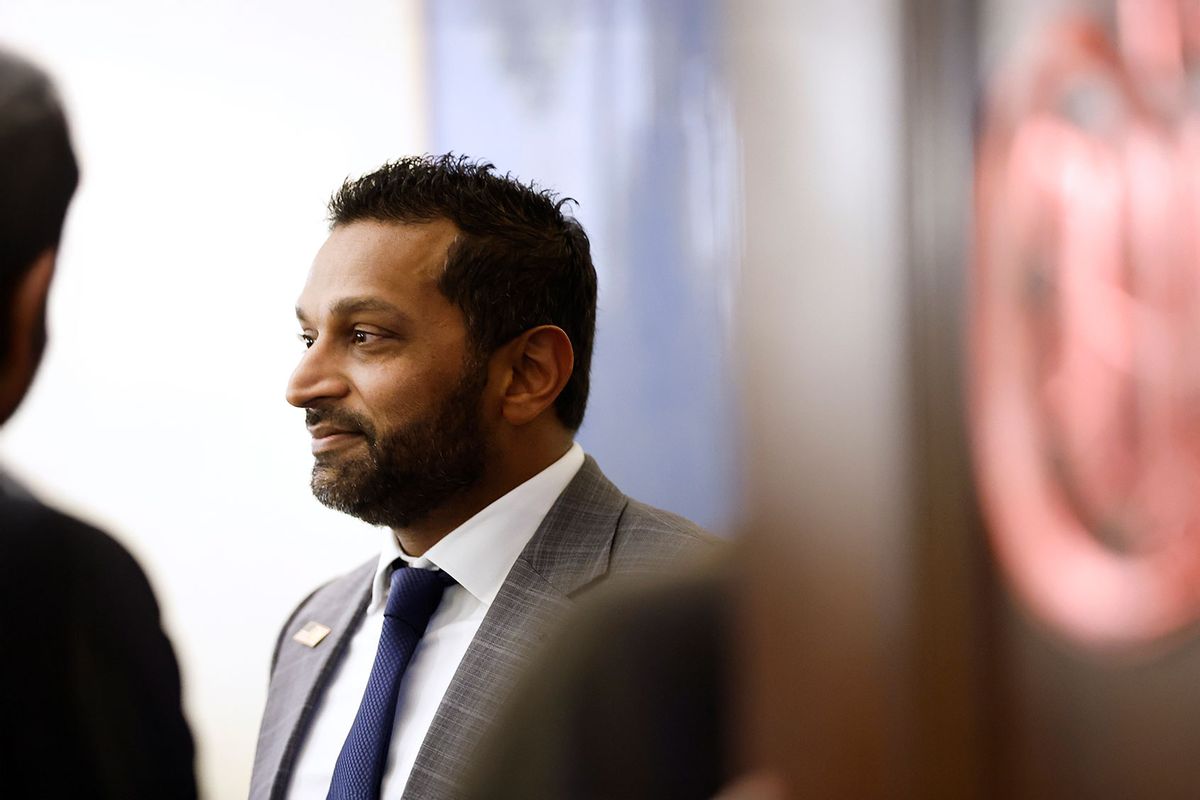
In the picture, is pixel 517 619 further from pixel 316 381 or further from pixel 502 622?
pixel 316 381

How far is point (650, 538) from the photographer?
2.86ft

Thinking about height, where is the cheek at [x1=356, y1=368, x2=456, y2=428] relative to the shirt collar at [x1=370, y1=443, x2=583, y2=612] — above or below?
above

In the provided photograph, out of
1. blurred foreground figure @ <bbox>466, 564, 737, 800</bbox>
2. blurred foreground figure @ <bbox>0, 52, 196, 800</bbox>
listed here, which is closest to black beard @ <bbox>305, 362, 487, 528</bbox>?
blurred foreground figure @ <bbox>0, 52, 196, 800</bbox>

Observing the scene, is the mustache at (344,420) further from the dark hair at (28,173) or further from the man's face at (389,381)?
the dark hair at (28,173)

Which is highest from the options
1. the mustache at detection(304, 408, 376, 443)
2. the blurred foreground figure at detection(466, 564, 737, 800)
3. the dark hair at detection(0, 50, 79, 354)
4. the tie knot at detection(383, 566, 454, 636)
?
the dark hair at detection(0, 50, 79, 354)

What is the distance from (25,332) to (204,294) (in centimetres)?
17

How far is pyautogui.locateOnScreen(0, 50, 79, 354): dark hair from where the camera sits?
1.08 meters

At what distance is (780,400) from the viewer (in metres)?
0.32

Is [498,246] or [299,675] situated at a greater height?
[498,246]

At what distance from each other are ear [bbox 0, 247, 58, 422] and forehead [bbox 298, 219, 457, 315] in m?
0.29

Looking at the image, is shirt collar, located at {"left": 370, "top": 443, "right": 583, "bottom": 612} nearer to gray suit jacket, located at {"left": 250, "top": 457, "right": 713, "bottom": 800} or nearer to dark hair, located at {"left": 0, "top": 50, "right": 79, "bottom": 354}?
gray suit jacket, located at {"left": 250, "top": 457, "right": 713, "bottom": 800}

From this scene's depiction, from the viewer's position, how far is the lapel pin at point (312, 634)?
39.7 inches

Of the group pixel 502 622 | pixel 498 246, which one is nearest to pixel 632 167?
pixel 498 246

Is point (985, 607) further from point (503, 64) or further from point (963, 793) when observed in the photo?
point (503, 64)
